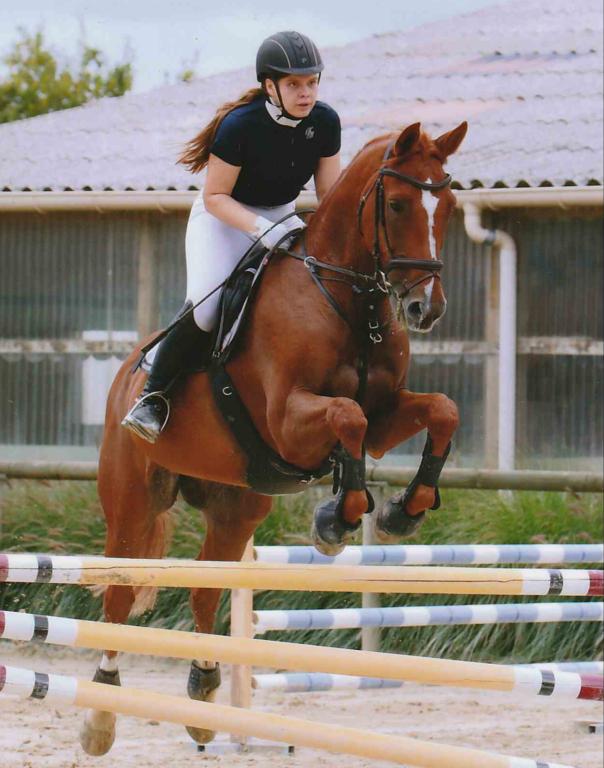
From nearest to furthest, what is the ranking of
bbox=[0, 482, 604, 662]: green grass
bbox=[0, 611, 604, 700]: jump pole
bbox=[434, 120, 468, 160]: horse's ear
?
bbox=[0, 611, 604, 700]: jump pole, bbox=[434, 120, 468, 160]: horse's ear, bbox=[0, 482, 604, 662]: green grass

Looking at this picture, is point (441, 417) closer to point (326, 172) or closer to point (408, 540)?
point (326, 172)

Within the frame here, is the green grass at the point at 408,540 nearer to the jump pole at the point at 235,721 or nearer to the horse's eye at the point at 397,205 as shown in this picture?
the jump pole at the point at 235,721

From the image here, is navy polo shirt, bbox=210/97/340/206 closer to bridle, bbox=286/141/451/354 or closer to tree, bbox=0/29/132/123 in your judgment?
bridle, bbox=286/141/451/354

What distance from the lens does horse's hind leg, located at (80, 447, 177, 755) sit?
19.2 ft

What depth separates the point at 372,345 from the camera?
4836 millimetres

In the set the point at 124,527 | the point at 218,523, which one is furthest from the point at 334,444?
the point at 124,527

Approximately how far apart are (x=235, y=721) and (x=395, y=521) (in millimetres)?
887

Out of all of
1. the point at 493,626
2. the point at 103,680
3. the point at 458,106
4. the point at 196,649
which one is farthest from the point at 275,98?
the point at 458,106

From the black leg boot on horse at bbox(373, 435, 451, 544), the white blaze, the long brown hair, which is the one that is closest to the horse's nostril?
the white blaze

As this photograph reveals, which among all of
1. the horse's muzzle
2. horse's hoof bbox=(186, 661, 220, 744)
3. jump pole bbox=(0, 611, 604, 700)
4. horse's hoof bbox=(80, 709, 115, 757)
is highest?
the horse's muzzle

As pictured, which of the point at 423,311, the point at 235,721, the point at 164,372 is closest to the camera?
the point at 235,721

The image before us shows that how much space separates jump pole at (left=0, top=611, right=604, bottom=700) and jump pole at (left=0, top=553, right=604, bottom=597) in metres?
0.13

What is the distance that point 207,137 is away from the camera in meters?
5.25

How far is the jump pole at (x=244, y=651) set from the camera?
3820 millimetres
